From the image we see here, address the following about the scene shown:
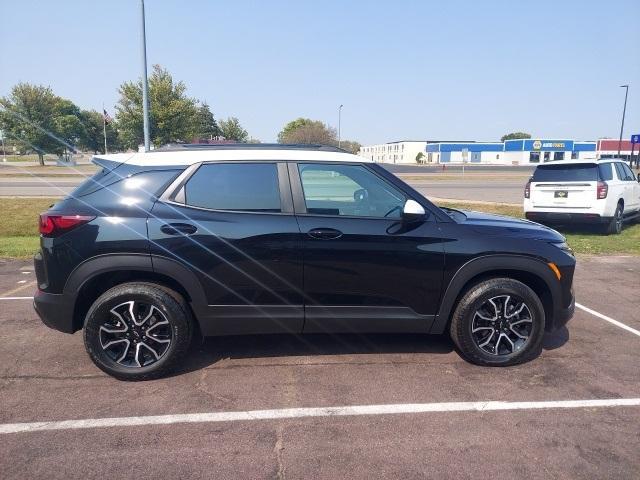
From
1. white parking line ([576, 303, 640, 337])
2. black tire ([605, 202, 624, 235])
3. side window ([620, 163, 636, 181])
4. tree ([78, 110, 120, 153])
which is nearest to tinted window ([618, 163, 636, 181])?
side window ([620, 163, 636, 181])

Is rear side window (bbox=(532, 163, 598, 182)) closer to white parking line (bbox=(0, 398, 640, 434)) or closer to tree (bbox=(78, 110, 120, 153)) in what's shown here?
white parking line (bbox=(0, 398, 640, 434))

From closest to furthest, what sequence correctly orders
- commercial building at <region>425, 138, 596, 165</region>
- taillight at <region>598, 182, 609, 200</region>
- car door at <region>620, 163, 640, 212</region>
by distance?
taillight at <region>598, 182, 609, 200</region> < car door at <region>620, 163, 640, 212</region> < commercial building at <region>425, 138, 596, 165</region>

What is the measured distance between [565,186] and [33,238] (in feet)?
37.2

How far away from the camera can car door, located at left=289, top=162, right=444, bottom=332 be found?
3482 millimetres

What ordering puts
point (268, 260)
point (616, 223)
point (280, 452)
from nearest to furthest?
point (280, 452) < point (268, 260) < point (616, 223)

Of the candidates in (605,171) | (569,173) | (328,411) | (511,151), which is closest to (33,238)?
(328,411)

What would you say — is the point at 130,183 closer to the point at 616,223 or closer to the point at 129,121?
the point at 616,223

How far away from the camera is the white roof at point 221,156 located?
3.57m

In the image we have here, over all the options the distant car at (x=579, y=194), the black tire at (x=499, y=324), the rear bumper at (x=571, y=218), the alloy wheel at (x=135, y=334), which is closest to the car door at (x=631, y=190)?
the distant car at (x=579, y=194)

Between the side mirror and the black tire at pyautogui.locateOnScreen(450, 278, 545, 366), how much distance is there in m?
0.79

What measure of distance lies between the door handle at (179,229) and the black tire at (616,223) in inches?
389

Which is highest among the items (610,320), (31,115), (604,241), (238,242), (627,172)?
(31,115)

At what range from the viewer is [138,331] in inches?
137

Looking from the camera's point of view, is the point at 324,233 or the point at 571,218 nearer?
the point at 324,233
